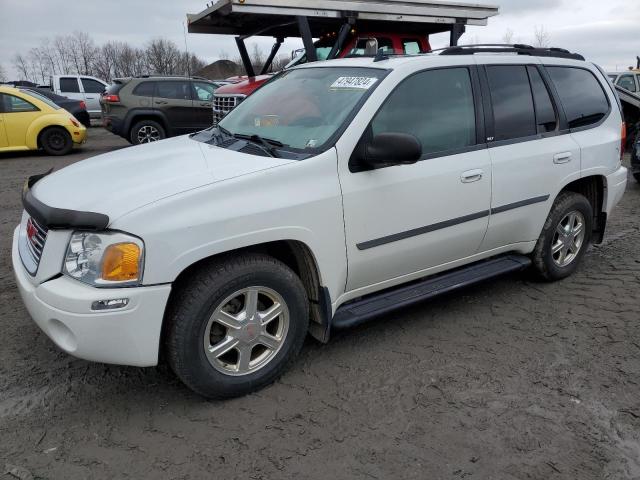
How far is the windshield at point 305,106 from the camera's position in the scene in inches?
127

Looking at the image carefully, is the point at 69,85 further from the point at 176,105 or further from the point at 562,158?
the point at 562,158

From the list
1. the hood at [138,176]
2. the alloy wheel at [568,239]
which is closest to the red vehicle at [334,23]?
the alloy wheel at [568,239]

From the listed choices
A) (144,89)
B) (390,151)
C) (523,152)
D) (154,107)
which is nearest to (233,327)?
(390,151)

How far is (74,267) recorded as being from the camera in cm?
256

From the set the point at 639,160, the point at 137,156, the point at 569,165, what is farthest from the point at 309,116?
the point at 639,160

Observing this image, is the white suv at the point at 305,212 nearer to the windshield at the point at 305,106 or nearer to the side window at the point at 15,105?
the windshield at the point at 305,106

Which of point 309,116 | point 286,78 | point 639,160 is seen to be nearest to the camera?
point 309,116

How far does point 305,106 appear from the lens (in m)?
3.50

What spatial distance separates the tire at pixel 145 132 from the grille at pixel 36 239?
9640mm

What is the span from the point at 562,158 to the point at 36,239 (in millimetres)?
3612

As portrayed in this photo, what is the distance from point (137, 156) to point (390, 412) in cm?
216

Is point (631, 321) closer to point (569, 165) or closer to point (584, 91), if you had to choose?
point (569, 165)

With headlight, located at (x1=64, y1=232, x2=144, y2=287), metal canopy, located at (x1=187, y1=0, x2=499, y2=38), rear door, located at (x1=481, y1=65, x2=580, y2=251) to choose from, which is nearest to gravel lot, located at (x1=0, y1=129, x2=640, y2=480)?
rear door, located at (x1=481, y1=65, x2=580, y2=251)

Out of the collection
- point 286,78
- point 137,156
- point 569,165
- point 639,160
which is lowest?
point 639,160
